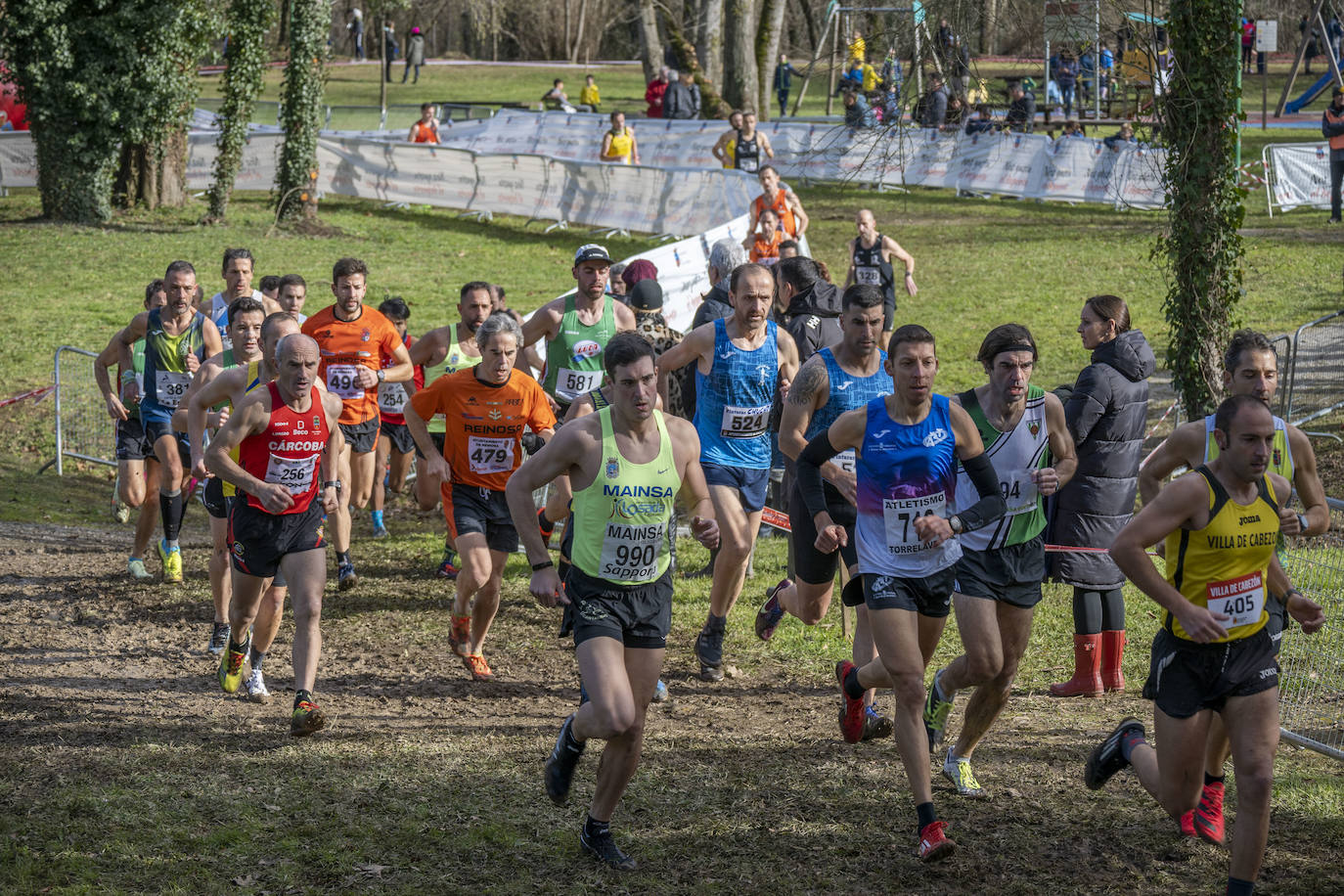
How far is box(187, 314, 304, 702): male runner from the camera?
7490 mm

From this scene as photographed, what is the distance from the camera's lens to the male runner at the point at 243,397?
24.6ft

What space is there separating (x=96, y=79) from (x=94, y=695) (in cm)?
1840

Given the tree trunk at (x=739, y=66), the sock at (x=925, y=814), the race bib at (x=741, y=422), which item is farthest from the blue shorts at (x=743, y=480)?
the tree trunk at (x=739, y=66)

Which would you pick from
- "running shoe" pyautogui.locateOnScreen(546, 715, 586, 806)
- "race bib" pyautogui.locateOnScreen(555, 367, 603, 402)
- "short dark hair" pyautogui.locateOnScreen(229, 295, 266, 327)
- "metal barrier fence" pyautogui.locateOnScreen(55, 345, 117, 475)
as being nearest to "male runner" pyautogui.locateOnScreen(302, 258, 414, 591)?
"race bib" pyautogui.locateOnScreen(555, 367, 603, 402)

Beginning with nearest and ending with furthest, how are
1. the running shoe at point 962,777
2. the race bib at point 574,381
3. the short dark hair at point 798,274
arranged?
the running shoe at point 962,777, the short dark hair at point 798,274, the race bib at point 574,381

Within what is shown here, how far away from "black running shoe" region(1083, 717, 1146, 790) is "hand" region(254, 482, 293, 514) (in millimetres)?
4056

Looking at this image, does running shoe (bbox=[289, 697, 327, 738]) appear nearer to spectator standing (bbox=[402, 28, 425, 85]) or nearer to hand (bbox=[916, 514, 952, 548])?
hand (bbox=[916, 514, 952, 548])

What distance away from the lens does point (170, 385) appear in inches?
396

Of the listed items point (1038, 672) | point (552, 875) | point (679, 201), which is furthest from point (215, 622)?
point (679, 201)

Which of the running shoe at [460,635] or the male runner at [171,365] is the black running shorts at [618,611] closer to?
the running shoe at [460,635]

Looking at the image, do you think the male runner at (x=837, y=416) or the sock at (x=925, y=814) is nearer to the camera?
the sock at (x=925, y=814)

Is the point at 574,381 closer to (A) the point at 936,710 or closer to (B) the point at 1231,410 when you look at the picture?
(A) the point at 936,710

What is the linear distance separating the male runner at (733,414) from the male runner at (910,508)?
6.78ft

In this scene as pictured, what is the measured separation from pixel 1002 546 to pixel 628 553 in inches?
70.3
